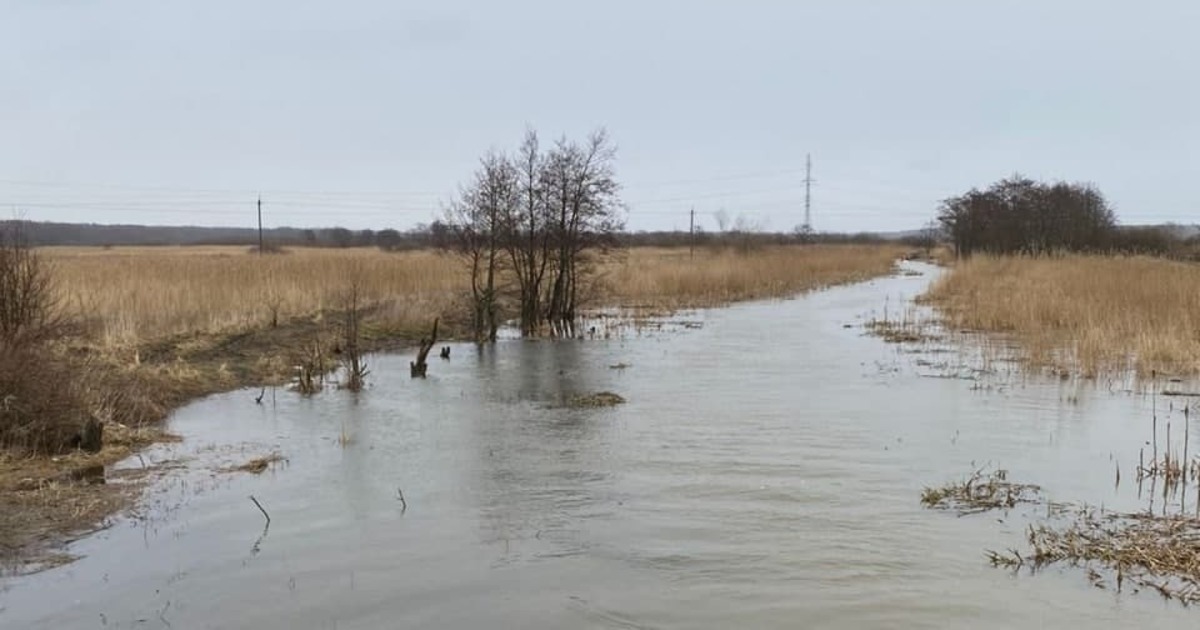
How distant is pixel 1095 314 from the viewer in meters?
16.3

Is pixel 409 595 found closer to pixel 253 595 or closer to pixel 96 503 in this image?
pixel 253 595

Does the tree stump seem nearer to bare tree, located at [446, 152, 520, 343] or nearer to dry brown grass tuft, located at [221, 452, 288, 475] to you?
dry brown grass tuft, located at [221, 452, 288, 475]

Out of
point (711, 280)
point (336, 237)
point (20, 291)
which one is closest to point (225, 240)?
point (336, 237)

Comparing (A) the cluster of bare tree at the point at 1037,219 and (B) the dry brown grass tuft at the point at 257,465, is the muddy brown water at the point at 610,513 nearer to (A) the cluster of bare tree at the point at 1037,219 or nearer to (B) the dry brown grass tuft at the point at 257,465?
(B) the dry brown grass tuft at the point at 257,465

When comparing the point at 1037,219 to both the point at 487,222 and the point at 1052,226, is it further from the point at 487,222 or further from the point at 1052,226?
the point at 487,222

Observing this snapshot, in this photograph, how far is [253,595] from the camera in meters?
5.10

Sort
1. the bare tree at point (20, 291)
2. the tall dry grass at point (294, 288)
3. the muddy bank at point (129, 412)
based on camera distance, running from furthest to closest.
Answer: the tall dry grass at point (294, 288)
the bare tree at point (20, 291)
the muddy bank at point (129, 412)

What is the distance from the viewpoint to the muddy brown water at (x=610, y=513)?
16.1 ft

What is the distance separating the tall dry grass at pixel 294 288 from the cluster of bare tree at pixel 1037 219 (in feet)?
44.6

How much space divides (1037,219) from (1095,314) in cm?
3155

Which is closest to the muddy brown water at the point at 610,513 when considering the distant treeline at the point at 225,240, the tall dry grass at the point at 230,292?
the tall dry grass at the point at 230,292

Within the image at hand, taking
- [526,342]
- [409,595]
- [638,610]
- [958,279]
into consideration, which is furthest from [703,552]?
[958,279]

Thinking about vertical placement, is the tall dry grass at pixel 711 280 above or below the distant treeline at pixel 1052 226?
below

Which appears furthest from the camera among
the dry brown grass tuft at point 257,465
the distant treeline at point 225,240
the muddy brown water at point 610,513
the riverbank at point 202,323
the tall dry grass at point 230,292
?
the distant treeline at point 225,240
